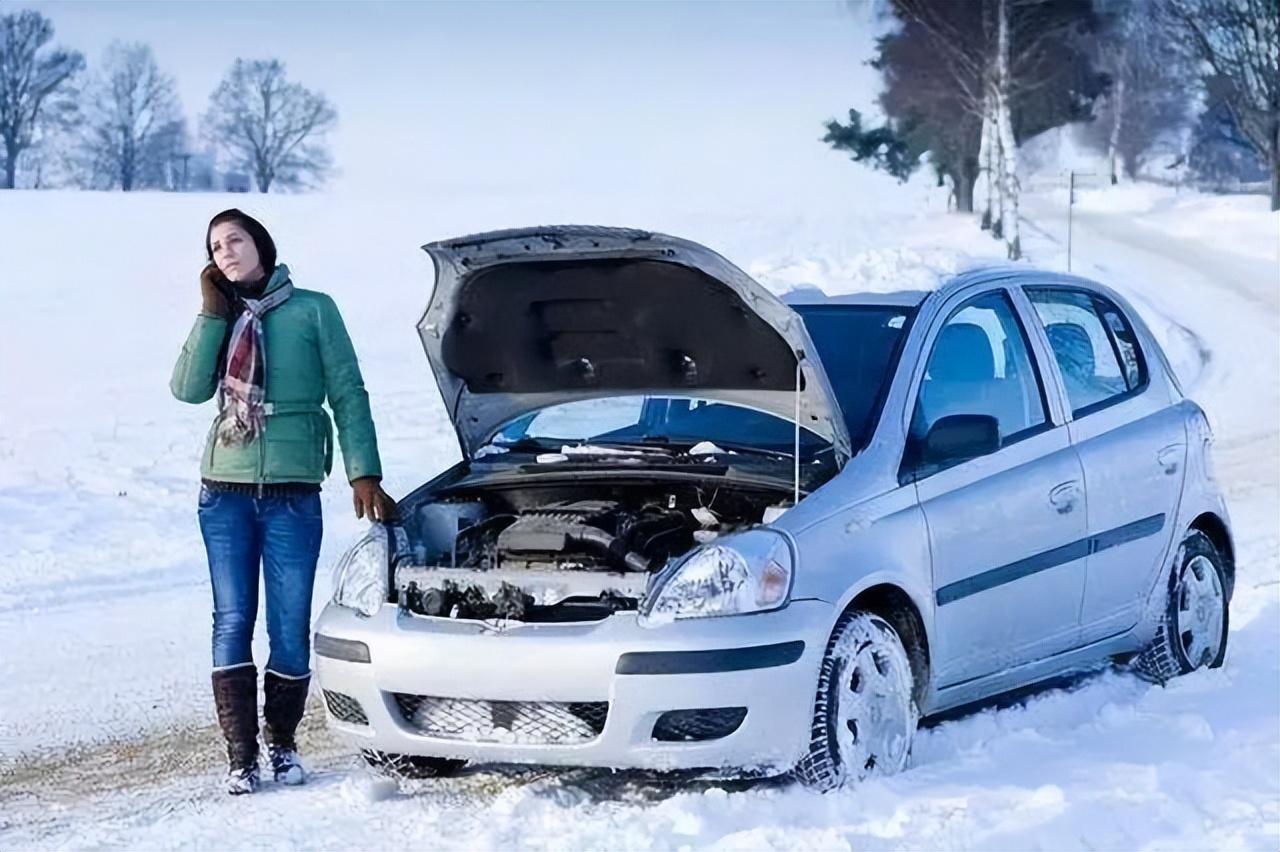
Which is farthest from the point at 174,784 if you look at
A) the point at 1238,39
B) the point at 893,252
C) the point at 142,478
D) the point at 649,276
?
the point at 1238,39

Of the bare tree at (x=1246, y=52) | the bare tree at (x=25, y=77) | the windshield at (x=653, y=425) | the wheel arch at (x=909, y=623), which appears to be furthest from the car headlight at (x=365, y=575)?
the bare tree at (x=1246, y=52)

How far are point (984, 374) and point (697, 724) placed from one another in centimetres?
203

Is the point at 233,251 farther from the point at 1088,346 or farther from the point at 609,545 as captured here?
the point at 1088,346

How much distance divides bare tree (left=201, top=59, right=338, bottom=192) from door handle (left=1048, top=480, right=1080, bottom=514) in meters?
59.4

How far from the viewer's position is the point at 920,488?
592cm

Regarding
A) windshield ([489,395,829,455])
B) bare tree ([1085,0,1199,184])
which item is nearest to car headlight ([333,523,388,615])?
windshield ([489,395,829,455])

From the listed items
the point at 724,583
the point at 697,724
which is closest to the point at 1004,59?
the point at 724,583

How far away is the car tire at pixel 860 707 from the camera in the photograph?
5.33 metres

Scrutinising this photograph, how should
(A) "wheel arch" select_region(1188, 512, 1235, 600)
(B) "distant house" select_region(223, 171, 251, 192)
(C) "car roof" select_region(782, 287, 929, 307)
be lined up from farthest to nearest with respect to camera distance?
(B) "distant house" select_region(223, 171, 251, 192), (A) "wheel arch" select_region(1188, 512, 1235, 600), (C) "car roof" select_region(782, 287, 929, 307)

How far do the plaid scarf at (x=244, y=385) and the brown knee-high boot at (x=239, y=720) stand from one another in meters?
0.75

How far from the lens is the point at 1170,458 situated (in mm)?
7121

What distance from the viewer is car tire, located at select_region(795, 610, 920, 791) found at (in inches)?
210

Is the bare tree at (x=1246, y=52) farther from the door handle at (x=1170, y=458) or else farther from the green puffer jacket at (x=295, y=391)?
the green puffer jacket at (x=295, y=391)

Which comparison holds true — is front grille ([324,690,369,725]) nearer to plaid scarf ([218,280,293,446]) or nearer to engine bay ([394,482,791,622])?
engine bay ([394,482,791,622])
